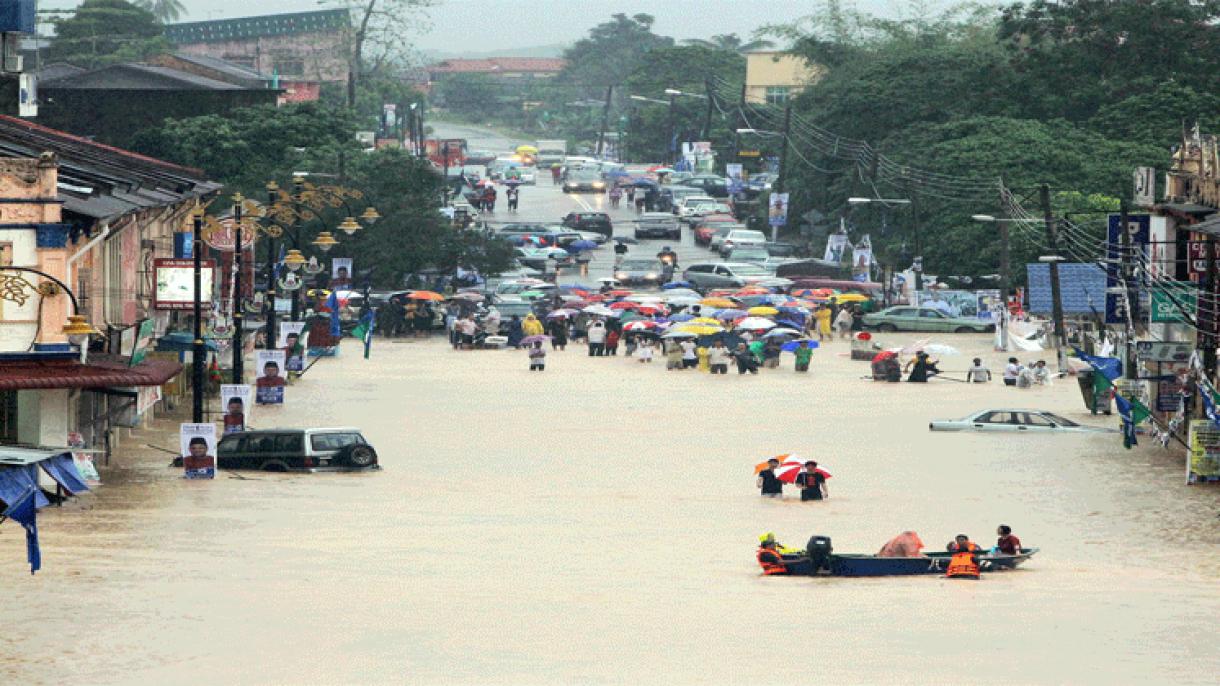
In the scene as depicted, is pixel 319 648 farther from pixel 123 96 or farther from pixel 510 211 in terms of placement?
pixel 510 211

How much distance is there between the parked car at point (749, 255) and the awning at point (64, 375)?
60707 millimetres

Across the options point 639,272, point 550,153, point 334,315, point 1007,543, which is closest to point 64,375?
point 1007,543

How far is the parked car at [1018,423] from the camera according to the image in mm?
54938

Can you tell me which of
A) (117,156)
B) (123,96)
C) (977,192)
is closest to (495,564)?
(117,156)

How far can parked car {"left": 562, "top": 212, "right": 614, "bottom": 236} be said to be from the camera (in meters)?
118

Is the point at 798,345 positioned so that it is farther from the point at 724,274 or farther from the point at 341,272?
the point at 724,274

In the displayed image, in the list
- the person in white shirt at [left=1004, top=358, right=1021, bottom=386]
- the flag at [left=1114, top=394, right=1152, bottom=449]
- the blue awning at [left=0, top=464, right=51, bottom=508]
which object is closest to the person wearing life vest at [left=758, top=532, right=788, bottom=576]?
the blue awning at [left=0, top=464, right=51, bottom=508]

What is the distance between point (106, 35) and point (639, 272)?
9159 cm

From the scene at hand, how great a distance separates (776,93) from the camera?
175 metres

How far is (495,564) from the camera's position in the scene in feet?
116

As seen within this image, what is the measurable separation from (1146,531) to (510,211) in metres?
90.9

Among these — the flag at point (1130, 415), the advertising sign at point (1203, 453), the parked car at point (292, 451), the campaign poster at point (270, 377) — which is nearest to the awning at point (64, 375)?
the parked car at point (292, 451)

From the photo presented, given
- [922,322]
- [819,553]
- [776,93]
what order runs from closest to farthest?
[819,553] → [922,322] → [776,93]

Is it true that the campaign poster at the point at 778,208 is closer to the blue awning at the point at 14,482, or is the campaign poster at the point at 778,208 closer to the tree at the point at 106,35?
the tree at the point at 106,35
